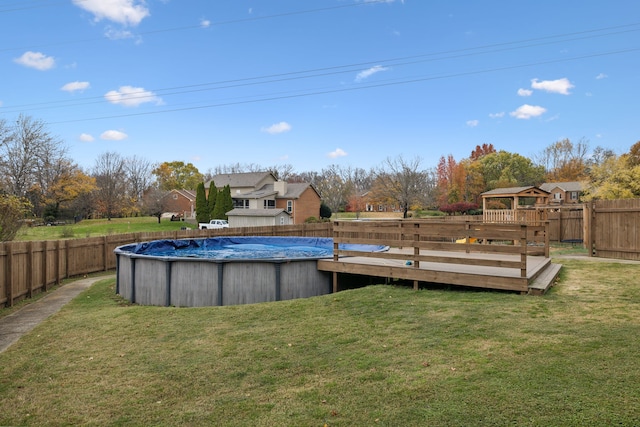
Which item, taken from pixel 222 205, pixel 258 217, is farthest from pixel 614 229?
pixel 222 205

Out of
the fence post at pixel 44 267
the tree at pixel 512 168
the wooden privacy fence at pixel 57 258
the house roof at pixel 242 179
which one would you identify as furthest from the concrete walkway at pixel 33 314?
the tree at pixel 512 168

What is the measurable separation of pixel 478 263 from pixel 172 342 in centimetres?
513

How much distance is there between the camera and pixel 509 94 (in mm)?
24484

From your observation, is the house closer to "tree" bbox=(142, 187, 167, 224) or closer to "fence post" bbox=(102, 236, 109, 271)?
"tree" bbox=(142, 187, 167, 224)

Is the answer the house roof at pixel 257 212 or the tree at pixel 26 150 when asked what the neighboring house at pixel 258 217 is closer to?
the house roof at pixel 257 212

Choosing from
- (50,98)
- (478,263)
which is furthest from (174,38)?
(478,263)

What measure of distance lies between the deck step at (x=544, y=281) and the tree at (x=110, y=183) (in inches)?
1956

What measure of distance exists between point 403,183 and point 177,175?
47916mm

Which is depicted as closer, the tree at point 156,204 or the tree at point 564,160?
the tree at point 156,204

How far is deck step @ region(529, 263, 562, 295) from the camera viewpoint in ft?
21.8

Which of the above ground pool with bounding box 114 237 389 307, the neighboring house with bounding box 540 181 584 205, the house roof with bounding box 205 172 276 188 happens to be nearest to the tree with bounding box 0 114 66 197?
the house roof with bounding box 205 172 276 188

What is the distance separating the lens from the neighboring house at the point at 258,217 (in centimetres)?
3844

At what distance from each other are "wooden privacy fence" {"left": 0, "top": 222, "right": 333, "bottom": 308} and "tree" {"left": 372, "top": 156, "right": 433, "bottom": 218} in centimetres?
2469

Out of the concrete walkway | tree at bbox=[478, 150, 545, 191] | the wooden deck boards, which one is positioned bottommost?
the concrete walkway
